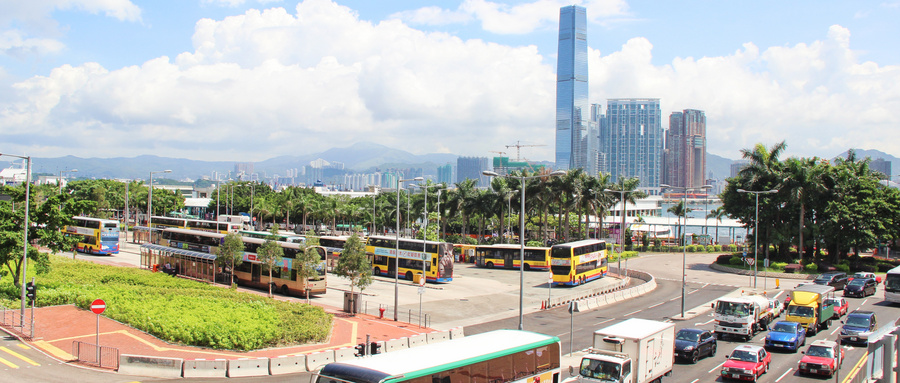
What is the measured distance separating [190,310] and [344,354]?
9510 mm

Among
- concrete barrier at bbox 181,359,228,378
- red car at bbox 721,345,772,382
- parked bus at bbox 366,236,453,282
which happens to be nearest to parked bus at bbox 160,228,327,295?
parked bus at bbox 366,236,453,282

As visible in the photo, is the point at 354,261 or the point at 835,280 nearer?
the point at 354,261

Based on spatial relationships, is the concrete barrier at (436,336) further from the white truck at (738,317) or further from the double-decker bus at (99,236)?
the double-decker bus at (99,236)

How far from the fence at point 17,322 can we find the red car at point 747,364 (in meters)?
28.6

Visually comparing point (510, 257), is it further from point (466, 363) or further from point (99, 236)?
point (466, 363)

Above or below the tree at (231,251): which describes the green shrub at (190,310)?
below

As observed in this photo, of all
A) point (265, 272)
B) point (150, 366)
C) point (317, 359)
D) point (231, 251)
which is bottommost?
point (317, 359)

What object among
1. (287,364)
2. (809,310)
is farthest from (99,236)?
(809,310)

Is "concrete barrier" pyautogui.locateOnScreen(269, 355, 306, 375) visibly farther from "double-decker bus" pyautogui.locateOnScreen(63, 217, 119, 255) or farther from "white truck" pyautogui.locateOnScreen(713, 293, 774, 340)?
"double-decker bus" pyautogui.locateOnScreen(63, 217, 119, 255)

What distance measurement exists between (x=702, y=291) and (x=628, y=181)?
33.1m

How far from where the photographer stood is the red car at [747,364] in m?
22.7

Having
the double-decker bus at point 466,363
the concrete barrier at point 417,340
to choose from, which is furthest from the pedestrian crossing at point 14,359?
the double-decker bus at point 466,363

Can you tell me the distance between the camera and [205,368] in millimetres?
21844

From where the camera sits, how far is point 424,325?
3444 cm
